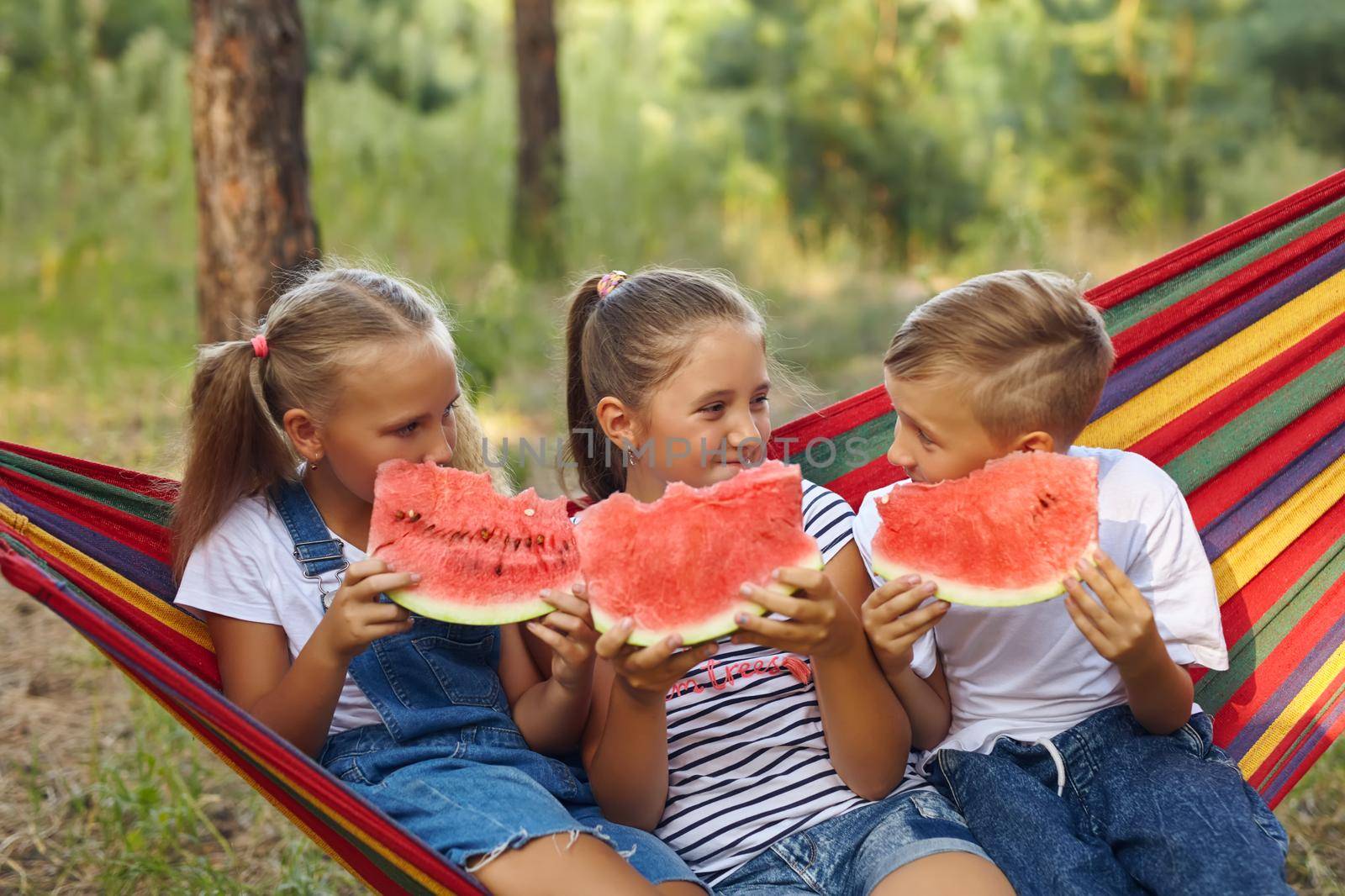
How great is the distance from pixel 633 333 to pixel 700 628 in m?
0.78

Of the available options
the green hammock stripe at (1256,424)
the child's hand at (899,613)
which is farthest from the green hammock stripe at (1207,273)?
the child's hand at (899,613)

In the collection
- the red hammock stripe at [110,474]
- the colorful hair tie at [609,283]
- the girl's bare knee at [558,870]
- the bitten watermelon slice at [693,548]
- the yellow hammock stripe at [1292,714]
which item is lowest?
the yellow hammock stripe at [1292,714]

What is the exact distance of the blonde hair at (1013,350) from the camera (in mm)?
2301

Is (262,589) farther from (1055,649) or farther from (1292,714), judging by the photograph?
(1292,714)

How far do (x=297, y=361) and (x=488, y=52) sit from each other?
13751mm

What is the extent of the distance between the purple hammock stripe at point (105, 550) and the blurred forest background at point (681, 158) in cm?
329

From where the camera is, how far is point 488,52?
15.2m

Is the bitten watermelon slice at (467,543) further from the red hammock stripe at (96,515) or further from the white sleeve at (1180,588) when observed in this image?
the white sleeve at (1180,588)

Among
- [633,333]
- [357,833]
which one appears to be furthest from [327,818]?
[633,333]

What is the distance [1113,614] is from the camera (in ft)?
6.70

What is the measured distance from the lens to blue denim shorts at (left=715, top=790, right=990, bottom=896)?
7.01 feet

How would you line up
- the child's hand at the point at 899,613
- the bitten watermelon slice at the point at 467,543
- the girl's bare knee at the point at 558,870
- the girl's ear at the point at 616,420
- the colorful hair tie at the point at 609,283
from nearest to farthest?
1. the girl's bare knee at the point at 558,870
2. the child's hand at the point at 899,613
3. the bitten watermelon slice at the point at 467,543
4. the girl's ear at the point at 616,420
5. the colorful hair tie at the point at 609,283

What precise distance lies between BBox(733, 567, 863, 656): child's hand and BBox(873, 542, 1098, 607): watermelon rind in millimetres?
155

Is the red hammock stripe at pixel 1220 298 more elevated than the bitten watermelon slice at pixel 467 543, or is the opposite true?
the red hammock stripe at pixel 1220 298
